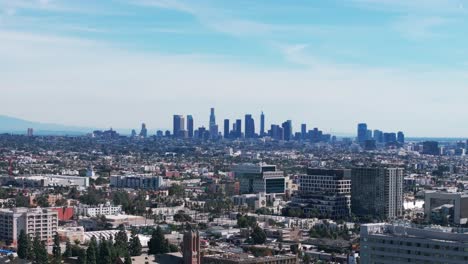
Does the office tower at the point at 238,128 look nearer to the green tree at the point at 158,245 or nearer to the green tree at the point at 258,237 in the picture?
the green tree at the point at 258,237

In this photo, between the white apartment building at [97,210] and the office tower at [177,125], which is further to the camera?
the office tower at [177,125]

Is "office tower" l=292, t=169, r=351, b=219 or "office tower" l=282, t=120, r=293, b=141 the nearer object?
"office tower" l=292, t=169, r=351, b=219

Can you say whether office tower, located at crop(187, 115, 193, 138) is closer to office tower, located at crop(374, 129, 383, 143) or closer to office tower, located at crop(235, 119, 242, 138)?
office tower, located at crop(235, 119, 242, 138)

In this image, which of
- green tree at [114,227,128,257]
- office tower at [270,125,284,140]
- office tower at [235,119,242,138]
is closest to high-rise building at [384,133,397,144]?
office tower at [270,125,284,140]

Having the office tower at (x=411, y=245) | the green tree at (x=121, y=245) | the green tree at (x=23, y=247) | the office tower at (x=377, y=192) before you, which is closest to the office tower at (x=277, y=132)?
the office tower at (x=377, y=192)

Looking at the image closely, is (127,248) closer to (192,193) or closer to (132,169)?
(192,193)

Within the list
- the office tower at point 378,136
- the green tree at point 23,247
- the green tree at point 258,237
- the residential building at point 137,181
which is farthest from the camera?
the office tower at point 378,136
